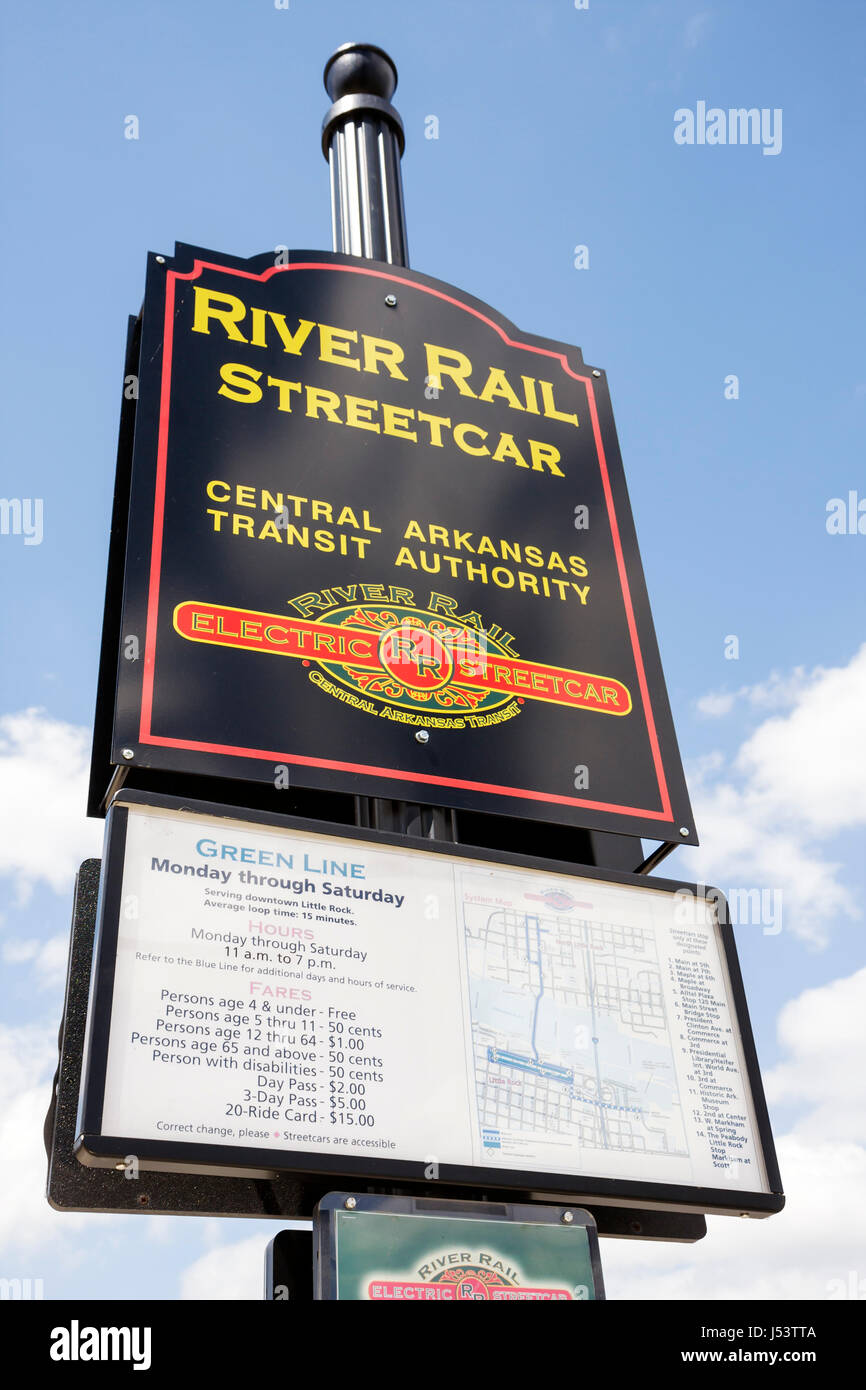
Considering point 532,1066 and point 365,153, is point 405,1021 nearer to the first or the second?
point 532,1066

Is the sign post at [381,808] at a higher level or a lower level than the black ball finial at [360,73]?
lower

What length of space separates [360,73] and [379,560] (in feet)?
9.04

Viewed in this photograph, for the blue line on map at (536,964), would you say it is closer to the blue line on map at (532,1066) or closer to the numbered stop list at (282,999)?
the blue line on map at (532,1066)

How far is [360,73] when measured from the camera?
5609 millimetres

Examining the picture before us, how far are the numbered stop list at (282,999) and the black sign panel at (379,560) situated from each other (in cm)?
31

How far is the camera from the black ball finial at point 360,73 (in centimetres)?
562

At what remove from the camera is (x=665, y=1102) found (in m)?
3.30

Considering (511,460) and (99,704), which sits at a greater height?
(511,460)

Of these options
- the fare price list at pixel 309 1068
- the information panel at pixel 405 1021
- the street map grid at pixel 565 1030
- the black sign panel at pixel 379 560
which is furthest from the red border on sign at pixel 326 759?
the fare price list at pixel 309 1068
